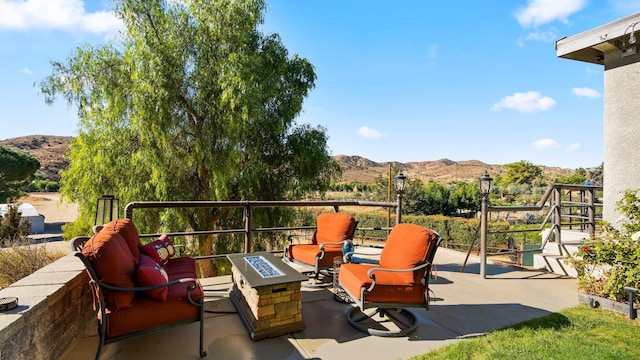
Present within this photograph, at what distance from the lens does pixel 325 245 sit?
381cm

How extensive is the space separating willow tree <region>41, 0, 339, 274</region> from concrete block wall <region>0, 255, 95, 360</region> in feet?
14.9

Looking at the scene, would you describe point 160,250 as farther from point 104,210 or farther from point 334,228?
point 334,228

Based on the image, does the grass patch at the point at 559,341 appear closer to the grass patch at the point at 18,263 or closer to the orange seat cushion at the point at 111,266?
the orange seat cushion at the point at 111,266

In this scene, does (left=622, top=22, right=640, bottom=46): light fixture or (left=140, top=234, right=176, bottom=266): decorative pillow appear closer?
(left=140, top=234, right=176, bottom=266): decorative pillow

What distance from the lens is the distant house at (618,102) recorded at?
3641 millimetres

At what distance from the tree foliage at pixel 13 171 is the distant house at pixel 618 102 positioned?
2590 cm

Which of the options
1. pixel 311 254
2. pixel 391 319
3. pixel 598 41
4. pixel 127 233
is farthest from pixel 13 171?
pixel 598 41

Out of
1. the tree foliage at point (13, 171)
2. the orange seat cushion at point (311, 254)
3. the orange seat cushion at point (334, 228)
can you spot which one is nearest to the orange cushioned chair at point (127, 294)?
the orange seat cushion at point (311, 254)

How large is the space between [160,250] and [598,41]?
17.8ft

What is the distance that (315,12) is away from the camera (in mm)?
7961

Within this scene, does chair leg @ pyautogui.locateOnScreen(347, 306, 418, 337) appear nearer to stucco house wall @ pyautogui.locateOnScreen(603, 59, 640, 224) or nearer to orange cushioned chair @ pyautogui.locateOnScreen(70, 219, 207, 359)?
orange cushioned chair @ pyautogui.locateOnScreen(70, 219, 207, 359)

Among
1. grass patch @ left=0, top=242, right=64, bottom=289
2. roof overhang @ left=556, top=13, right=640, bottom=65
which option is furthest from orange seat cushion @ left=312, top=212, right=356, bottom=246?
grass patch @ left=0, top=242, right=64, bottom=289

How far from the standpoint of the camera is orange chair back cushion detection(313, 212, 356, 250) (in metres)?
4.00

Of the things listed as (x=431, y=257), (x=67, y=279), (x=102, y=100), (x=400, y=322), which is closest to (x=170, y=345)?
(x=67, y=279)
